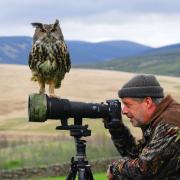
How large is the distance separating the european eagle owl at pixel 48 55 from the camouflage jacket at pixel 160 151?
191cm

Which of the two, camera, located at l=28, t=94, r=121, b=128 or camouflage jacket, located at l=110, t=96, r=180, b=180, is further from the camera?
camera, located at l=28, t=94, r=121, b=128

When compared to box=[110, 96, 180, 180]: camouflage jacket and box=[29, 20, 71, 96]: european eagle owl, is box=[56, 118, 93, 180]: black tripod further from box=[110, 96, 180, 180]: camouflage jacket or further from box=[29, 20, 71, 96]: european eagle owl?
box=[29, 20, 71, 96]: european eagle owl

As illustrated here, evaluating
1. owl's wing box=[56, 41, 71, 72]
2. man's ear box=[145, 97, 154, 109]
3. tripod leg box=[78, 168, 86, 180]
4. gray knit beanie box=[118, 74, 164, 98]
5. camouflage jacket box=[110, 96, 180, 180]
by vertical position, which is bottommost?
tripod leg box=[78, 168, 86, 180]

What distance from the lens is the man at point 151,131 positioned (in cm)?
562

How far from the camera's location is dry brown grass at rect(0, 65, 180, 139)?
2256 inches

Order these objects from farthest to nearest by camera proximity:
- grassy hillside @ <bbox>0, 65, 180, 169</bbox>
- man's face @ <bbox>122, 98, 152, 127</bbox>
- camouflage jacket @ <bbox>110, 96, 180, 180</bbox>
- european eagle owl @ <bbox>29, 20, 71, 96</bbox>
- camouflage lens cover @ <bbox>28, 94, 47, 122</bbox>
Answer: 1. grassy hillside @ <bbox>0, 65, 180, 169</bbox>
2. european eagle owl @ <bbox>29, 20, 71, 96</bbox>
3. camouflage lens cover @ <bbox>28, 94, 47, 122</bbox>
4. man's face @ <bbox>122, 98, 152, 127</bbox>
5. camouflage jacket @ <bbox>110, 96, 180, 180</bbox>

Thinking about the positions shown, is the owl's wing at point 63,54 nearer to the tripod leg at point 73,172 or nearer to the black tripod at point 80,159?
the black tripod at point 80,159

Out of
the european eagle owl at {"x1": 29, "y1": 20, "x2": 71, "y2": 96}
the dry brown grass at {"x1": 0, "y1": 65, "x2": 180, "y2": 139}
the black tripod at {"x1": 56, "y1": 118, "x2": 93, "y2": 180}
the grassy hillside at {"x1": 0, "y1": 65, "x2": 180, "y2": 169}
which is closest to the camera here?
the black tripod at {"x1": 56, "y1": 118, "x2": 93, "y2": 180}

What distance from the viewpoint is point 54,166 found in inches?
1112

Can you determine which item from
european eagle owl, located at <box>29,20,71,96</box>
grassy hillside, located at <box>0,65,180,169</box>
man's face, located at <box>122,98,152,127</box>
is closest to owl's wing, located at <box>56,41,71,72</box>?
european eagle owl, located at <box>29,20,71,96</box>

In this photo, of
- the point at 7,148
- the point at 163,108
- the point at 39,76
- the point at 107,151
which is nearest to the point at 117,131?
the point at 163,108

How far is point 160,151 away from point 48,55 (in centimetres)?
230

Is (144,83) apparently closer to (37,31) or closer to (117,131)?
(117,131)

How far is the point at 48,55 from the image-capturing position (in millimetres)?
7492
